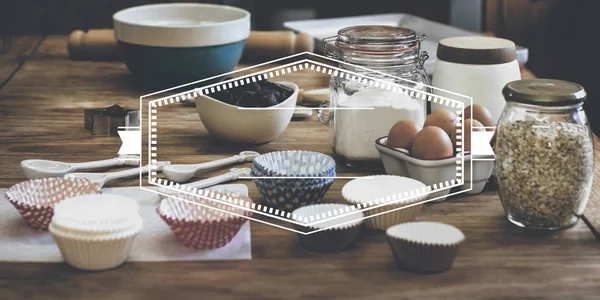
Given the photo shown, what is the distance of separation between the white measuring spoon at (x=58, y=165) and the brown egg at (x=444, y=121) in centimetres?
42

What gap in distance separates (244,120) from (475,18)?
151 cm

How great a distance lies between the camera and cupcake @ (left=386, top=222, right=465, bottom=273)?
0.81 meters

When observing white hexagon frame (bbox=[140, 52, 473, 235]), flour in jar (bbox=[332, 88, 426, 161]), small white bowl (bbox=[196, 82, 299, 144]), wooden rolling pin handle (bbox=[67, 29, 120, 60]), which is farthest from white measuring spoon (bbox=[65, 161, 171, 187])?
wooden rolling pin handle (bbox=[67, 29, 120, 60])

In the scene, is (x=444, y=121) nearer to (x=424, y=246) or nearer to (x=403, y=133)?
(x=403, y=133)

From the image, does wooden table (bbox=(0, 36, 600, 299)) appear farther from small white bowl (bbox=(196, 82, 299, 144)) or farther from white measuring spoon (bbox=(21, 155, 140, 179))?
small white bowl (bbox=(196, 82, 299, 144))

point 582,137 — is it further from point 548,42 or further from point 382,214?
point 548,42

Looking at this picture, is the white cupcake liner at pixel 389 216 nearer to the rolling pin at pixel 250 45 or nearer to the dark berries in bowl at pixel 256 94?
the dark berries in bowl at pixel 256 94

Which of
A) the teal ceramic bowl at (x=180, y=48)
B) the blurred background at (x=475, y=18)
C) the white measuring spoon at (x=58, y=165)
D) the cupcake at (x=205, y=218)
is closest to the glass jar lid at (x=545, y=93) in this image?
the cupcake at (x=205, y=218)

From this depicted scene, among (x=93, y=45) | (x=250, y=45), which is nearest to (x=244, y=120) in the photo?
(x=250, y=45)

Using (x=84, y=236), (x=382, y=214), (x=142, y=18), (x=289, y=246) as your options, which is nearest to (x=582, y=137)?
(x=382, y=214)

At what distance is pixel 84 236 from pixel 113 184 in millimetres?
296

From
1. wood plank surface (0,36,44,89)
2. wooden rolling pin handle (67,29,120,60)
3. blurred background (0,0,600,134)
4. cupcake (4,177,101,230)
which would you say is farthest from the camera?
blurred background (0,0,600,134)

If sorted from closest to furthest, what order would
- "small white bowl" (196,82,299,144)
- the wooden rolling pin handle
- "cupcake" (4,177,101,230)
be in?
"cupcake" (4,177,101,230) < "small white bowl" (196,82,299,144) < the wooden rolling pin handle

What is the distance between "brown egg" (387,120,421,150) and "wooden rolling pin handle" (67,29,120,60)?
3.25ft
